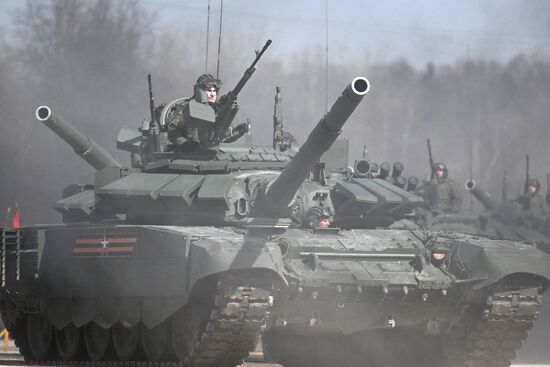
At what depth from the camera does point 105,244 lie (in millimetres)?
23375

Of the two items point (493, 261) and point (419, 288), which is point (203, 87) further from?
point (493, 261)

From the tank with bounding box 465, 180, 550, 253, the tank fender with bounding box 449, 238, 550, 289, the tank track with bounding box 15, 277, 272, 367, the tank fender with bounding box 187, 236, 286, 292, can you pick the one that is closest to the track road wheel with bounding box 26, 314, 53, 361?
the tank track with bounding box 15, 277, 272, 367

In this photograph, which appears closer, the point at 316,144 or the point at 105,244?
the point at 316,144

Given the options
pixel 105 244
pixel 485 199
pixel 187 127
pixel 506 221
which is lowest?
pixel 506 221

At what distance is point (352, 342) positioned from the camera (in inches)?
983

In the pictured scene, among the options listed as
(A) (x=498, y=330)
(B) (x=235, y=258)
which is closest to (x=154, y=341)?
(B) (x=235, y=258)

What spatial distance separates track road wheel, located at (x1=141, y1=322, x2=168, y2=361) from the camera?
2348 centimetres

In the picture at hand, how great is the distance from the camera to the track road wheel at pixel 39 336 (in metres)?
26.9

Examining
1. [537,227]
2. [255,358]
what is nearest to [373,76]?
[537,227]

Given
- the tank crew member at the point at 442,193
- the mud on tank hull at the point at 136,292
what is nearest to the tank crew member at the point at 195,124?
the mud on tank hull at the point at 136,292

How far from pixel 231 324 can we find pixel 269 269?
90 centimetres

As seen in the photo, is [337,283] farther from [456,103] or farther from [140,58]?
[456,103]

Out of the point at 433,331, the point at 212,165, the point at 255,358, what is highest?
the point at 212,165

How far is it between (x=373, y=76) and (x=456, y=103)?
107 inches
